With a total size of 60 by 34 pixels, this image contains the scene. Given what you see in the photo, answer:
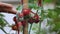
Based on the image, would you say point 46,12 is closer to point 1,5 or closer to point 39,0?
point 39,0

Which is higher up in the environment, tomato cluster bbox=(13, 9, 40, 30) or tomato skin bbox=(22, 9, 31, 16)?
tomato skin bbox=(22, 9, 31, 16)

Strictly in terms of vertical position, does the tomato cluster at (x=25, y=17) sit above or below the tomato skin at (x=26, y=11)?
below

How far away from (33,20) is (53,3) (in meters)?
0.17

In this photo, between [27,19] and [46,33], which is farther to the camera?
[46,33]

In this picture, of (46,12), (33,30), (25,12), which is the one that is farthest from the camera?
(33,30)

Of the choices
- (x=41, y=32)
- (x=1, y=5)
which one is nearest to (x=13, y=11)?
(x=1, y=5)

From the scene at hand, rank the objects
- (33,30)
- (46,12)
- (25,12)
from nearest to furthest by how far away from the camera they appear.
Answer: (25,12) < (46,12) < (33,30)

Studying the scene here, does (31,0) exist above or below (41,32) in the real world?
above

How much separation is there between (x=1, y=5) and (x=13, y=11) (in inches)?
2.0

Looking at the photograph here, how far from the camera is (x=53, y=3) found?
63 centimetres

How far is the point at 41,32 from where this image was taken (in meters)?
0.64

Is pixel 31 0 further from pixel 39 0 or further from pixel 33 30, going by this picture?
pixel 33 30

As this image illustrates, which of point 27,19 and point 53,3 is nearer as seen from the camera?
point 27,19

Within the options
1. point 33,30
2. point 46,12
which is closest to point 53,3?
point 46,12
